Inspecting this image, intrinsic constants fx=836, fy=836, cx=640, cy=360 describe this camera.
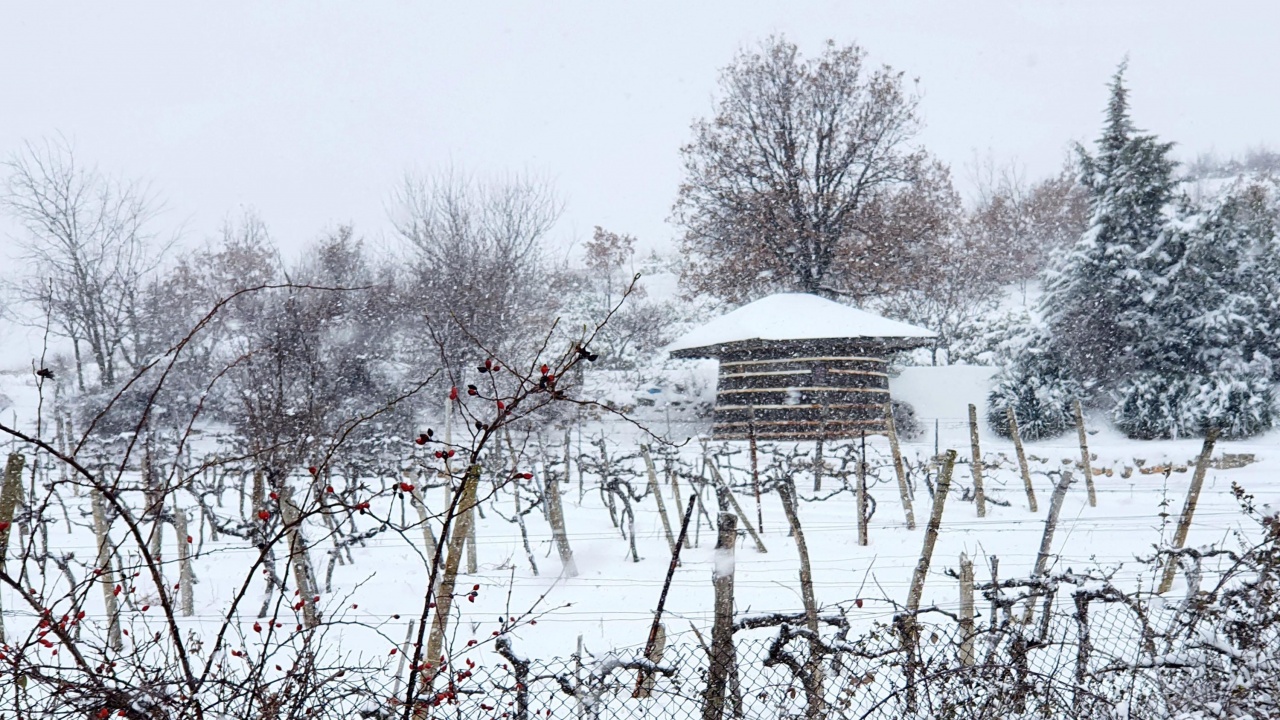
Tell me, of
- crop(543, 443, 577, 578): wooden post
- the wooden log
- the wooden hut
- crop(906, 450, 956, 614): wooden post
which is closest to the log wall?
the wooden hut

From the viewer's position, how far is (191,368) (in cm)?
2016

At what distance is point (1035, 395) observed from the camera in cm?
1720

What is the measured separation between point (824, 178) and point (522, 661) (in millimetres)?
21907

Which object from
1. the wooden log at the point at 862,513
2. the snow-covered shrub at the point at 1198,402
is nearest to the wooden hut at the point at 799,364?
the snow-covered shrub at the point at 1198,402

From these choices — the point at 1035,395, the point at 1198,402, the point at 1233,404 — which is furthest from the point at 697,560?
the point at 1233,404

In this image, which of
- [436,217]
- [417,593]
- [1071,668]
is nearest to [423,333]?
[436,217]

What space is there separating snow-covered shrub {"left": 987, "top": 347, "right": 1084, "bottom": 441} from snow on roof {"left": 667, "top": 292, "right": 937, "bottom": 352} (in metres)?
2.41

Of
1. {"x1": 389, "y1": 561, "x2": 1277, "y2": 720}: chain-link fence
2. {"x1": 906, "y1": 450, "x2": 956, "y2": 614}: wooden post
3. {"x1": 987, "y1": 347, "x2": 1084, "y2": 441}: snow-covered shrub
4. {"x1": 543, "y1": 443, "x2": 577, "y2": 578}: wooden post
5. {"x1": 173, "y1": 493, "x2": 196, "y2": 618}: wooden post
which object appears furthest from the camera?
{"x1": 987, "y1": 347, "x2": 1084, "y2": 441}: snow-covered shrub

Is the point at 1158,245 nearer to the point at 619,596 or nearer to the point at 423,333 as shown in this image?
the point at 619,596

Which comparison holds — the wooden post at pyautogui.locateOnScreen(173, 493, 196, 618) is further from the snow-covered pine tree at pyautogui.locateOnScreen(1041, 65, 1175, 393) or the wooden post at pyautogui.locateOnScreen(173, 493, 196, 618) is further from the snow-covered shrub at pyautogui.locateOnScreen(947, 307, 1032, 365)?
the snow-covered shrub at pyautogui.locateOnScreen(947, 307, 1032, 365)

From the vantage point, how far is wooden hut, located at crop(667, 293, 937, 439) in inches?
652

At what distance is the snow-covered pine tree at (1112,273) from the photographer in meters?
17.6

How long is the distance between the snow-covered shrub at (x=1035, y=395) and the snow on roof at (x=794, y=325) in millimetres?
2411

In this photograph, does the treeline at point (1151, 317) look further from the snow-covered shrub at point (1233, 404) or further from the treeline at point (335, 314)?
the treeline at point (335, 314)
